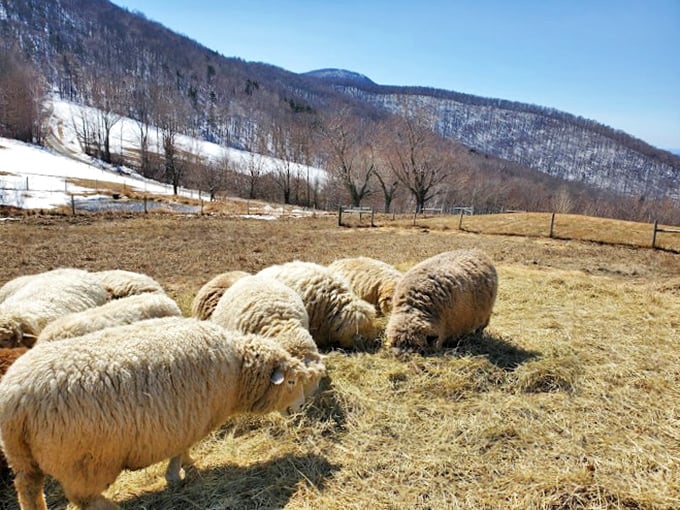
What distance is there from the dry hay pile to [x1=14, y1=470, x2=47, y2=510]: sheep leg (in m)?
0.60

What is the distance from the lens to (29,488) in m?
2.97

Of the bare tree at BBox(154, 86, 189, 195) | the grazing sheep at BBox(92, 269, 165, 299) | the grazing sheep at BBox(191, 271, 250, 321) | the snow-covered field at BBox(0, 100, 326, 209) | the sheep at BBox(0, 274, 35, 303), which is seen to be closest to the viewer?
the grazing sheep at BBox(191, 271, 250, 321)

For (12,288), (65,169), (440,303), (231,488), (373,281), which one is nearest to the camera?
(231,488)

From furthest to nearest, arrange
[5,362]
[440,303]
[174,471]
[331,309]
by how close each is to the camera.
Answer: [331,309] → [440,303] → [5,362] → [174,471]

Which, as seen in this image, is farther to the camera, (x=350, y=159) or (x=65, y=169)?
(x=65, y=169)

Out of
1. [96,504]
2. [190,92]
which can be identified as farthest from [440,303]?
[190,92]

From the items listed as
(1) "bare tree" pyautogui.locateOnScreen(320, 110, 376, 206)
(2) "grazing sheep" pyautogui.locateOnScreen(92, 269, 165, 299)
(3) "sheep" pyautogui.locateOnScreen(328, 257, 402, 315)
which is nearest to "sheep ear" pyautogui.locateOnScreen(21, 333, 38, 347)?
(2) "grazing sheep" pyautogui.locateOnScreen(92, 269, 165, 299)

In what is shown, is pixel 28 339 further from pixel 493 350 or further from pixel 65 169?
pixel 65 169

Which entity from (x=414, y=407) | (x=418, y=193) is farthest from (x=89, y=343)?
(x=418, y=193)

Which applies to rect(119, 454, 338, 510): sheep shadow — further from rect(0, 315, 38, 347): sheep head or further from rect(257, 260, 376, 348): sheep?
rect(0, 315, 38, 347): sheep head

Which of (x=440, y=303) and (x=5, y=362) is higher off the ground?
(x=440, y=303)

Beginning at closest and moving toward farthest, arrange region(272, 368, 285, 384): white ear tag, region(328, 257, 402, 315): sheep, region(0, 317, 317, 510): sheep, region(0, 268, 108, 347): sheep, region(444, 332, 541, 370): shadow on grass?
region(0, 317, 317, 510): sheep → region(272, 368, 285, 384): white ear tag → region(0, 268, 108, 347): sheep → region(444, 332, 541, 370): shadow on grass → region(328, 257, 402, 315): sheep

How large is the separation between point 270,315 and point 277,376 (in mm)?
1391

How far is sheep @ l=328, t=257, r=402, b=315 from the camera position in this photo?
796 cm
